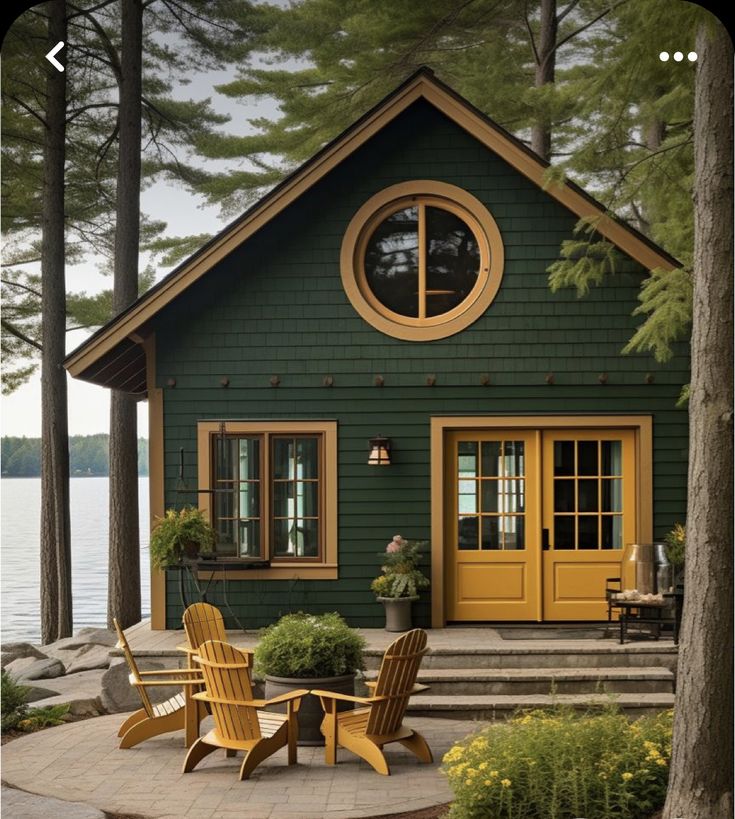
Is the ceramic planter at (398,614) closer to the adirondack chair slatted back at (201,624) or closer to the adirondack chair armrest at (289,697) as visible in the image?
the adirondack chair slatted back at (201,624)

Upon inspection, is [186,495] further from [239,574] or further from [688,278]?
[688,278]

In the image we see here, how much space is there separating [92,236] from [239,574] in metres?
11.7

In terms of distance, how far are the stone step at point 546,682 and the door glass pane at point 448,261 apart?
155 inches

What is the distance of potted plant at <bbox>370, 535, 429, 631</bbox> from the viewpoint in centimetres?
1162

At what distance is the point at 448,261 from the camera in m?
12.2

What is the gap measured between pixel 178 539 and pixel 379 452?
222cm

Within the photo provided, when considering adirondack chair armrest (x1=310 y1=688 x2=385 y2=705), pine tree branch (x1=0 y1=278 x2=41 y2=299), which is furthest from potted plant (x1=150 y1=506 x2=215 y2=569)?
pine tree branch (x1=0 y1=278 x2=41 y2=299)

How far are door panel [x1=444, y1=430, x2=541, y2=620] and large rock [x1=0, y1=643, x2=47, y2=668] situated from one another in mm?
6293

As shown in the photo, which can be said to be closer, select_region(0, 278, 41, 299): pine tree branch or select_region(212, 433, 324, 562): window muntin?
select_region(212, 433, 324, 562): window muntin

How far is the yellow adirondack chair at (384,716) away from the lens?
26.0 ft

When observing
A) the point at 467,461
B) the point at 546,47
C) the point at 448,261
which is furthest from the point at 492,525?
the point at 546,47

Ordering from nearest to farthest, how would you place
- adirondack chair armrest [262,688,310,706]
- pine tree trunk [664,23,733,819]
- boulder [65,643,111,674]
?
pine tree trunk [664,23,733,819] < adirondack chair armrest [262,688,310,706] < boulder [65,643,111,674]

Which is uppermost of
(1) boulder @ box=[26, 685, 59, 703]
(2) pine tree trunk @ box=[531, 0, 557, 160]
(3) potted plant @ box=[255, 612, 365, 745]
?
(2) pine tree trunk @ box=[531, 0, 557, 160]

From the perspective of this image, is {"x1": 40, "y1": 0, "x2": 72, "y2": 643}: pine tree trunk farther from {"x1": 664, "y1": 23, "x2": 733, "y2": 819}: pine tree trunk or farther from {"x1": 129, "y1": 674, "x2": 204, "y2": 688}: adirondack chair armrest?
{"x1": 664, "y1": 23, "x2": 733, "y2": 819}: pine tree trunk
